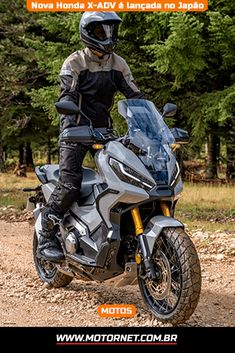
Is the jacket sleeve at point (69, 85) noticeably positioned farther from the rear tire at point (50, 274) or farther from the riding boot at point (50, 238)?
the rear tire at point (50, 274)

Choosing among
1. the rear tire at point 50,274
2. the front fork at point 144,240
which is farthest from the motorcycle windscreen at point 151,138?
the rear tire at point 50,274

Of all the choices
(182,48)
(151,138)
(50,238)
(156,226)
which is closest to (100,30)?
(151,138)

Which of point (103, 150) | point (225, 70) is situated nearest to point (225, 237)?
point (103, 150)

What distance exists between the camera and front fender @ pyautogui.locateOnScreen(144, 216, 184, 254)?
4.65 meters

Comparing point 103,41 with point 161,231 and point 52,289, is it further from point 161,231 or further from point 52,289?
point 52,289

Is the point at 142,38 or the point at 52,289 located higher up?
the point at 142,38

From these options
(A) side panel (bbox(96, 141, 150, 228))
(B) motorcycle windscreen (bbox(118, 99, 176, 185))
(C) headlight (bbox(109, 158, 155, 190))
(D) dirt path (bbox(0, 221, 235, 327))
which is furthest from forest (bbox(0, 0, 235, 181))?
(C) headlight (bbox(109, 158, 155, 190))

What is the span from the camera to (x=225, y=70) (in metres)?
16.2

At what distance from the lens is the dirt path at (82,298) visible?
5098 millimetres

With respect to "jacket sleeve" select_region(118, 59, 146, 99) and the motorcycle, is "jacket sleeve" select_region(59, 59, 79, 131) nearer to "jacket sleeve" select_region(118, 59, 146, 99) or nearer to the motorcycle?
the motorcycle

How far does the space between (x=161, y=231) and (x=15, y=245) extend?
14.0 feet

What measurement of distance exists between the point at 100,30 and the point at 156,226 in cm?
180

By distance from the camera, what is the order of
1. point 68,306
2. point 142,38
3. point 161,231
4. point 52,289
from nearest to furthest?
1. point 161,231
2. point 68,306
3. point 52,289
4. point 142,38

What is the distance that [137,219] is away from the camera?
4859 mm
